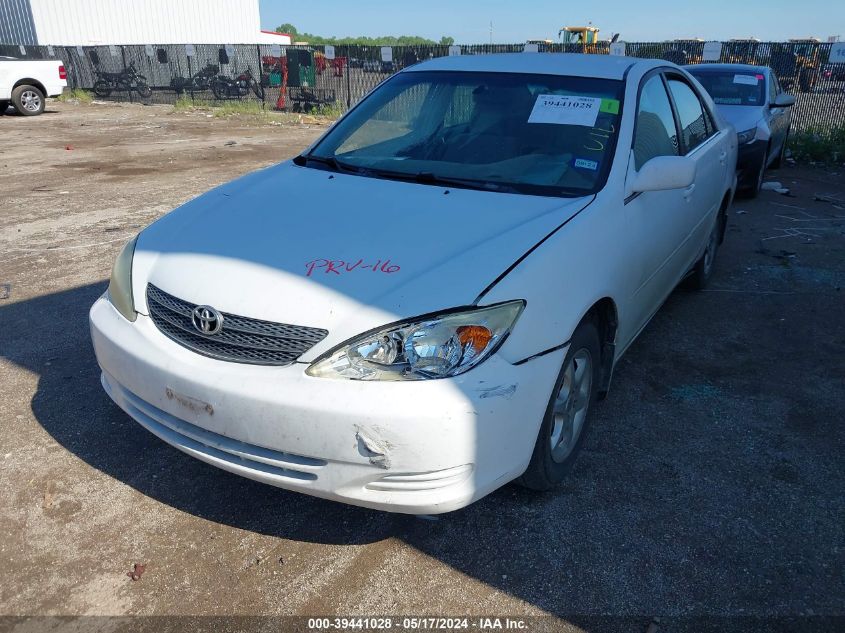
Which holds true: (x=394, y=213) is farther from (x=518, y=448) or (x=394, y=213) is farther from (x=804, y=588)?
(x=804, y=588)

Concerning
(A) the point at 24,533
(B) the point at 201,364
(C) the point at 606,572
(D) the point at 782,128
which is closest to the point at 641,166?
(C) the point at 606,572

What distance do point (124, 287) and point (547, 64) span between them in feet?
8.10

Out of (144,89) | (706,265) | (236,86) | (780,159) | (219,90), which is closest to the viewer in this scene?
(706,265)

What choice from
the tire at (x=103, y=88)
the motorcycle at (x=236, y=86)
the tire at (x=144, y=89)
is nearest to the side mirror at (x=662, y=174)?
the motorcycle at (x=236, y=86)

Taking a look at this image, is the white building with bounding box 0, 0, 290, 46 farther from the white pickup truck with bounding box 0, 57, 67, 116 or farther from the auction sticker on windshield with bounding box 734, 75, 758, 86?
the auction sticker on windshield with bounding box 734, 75, 758, 86

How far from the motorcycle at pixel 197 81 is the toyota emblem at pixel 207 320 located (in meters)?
21.0

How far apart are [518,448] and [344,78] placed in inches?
710

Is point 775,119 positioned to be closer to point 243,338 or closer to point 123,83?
point 243,338

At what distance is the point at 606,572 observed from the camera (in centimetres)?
249

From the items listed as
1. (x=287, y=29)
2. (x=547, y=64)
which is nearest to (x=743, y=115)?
(x=547, y=64)

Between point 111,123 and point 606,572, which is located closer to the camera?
point 606,572

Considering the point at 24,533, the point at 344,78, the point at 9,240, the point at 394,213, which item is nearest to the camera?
the point at 24,533

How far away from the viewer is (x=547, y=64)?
379 cm

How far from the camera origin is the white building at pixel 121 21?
3123 centimetres
